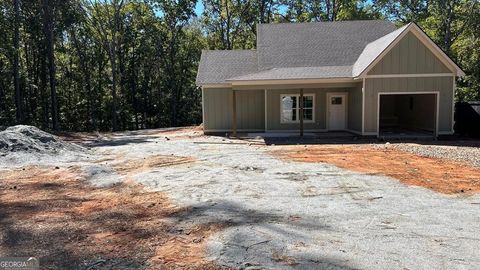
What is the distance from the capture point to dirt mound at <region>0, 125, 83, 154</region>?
11992 mm

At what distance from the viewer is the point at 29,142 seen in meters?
12.4

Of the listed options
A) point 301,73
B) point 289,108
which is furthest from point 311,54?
point 289,108

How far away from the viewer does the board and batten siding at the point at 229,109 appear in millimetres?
19688

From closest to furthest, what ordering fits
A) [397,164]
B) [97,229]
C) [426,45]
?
[97,229]
[397,164]
[426,45]

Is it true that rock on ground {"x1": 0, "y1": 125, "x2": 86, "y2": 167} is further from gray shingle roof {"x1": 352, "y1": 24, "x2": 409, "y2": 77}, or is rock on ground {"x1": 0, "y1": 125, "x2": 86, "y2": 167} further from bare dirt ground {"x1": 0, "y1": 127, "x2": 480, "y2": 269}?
gray shingle roof {"x1": 352, "y1": 24, "x2": 409, "y2": 77}

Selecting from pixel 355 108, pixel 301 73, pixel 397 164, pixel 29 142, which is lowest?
pixel 397 164

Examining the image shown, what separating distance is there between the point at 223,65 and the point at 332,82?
634 cm

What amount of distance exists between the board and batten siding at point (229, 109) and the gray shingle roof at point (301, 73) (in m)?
1.63

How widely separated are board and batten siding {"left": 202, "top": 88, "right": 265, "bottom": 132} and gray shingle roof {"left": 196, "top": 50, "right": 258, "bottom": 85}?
67 centimetres

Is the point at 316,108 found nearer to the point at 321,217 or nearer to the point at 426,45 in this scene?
the point at 426,45

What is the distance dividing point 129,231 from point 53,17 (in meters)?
27.6

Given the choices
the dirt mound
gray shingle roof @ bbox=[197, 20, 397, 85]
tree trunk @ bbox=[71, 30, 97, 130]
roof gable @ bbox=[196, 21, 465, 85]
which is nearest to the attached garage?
roof gable @ bbox=[196, 21, 465, 85]

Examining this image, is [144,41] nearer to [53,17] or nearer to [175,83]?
[175,83]

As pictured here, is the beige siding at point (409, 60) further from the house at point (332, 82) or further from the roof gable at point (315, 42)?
the roof gable at point (315, 42)
